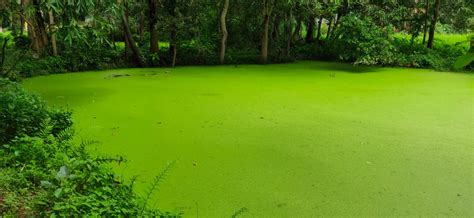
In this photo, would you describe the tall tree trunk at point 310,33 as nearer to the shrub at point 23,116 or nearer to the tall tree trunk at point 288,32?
the tall tree trunk at point 288,32

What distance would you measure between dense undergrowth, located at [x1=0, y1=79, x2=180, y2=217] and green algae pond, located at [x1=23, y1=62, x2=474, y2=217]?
12.0 inches

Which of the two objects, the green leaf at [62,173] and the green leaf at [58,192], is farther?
the green leaf at [62,173]

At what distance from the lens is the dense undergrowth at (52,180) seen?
131 cm

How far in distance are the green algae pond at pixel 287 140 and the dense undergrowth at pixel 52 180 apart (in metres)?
0.30

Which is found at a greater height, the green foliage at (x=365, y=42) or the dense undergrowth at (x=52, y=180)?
the green foliage at (x=365, y=42)

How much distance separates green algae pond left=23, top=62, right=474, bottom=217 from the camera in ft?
6.02

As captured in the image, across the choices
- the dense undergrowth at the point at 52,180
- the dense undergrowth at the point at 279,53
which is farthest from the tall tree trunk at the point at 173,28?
the dense undergrowth at the point at 52,180

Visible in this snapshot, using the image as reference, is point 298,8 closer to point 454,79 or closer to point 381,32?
point 381,32

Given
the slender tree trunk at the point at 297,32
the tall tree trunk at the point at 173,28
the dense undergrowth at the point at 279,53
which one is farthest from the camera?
the slender tree trunk at the point at 297,32

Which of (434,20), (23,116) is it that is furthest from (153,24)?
(434,20)

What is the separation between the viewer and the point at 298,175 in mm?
2098

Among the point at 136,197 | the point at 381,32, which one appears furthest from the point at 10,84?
the point at 381,32

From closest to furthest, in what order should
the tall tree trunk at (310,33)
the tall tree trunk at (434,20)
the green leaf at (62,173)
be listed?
the green leaf at (62,173)
the tall tree trunk at (434,20)
the tall tree trunk at (310,33)

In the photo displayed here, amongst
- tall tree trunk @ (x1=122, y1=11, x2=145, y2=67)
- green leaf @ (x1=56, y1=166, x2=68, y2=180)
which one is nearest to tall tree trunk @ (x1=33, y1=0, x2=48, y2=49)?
tall tree trunk @ (x1=122, y1=11, x2=145, y2=67)
